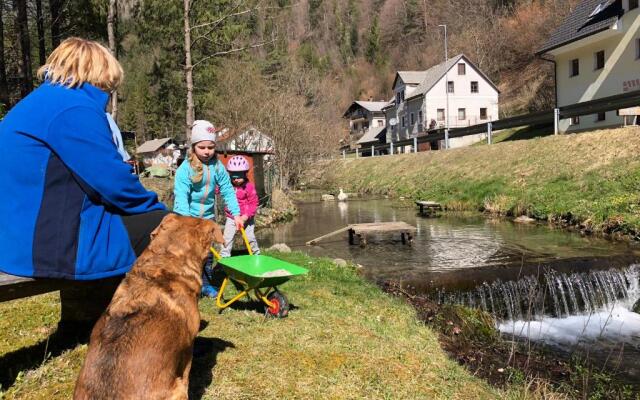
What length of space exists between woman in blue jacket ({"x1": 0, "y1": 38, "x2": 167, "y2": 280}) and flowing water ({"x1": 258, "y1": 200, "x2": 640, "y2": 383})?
506 cm

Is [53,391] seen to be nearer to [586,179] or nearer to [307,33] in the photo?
[586,179]

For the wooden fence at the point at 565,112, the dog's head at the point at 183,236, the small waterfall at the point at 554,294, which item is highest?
the wooden fence at the point at 565,112

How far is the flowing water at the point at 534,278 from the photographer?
682 centimetres

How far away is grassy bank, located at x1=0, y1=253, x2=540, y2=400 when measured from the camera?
356 centimetres

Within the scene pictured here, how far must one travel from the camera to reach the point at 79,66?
2.92 m

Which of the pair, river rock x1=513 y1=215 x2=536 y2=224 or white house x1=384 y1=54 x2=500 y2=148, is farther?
white house x1=384 y1=54 x2=500 y2=148

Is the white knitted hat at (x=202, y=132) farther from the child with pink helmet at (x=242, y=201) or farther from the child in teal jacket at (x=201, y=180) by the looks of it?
the child with pink helmet at (x=242, y=201)

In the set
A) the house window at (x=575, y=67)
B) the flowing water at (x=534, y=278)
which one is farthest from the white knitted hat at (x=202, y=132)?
the house window at (x=575, y=67)

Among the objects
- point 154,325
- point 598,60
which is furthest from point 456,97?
point 154,325

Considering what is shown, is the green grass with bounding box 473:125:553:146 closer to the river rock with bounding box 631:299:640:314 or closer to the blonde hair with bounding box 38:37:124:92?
the river rock with bounding box 631:299:640:314

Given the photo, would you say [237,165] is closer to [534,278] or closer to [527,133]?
[534,278]

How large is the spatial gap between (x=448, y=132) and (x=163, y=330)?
29.5 m

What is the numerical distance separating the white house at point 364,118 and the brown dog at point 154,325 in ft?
229

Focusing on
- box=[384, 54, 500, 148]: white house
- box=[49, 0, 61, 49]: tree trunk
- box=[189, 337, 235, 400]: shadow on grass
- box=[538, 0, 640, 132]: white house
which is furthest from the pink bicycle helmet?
box=[384, 54, 500, 148]: white house
